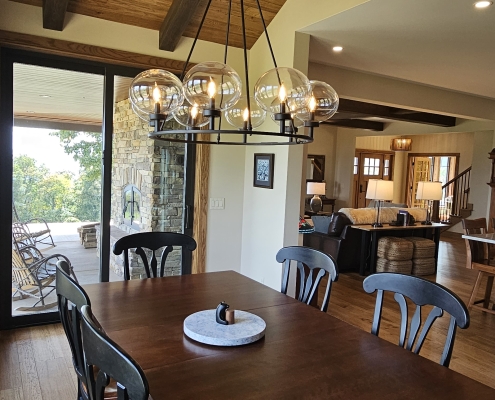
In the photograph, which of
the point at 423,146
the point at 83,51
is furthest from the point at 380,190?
the point at 423,146

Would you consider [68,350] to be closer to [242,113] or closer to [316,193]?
[242,113]

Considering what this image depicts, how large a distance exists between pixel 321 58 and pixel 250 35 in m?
0.88

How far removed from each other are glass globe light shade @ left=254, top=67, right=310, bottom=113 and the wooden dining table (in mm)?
1023

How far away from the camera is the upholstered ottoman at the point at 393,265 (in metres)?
5.99

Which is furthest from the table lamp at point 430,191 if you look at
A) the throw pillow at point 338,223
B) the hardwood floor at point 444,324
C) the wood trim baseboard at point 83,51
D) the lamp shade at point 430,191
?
the wood trim baseboard at point 83,51

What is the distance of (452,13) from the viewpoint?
10.6ft

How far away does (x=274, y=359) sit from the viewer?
1625 millimetres

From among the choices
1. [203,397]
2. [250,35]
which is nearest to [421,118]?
[250,35]

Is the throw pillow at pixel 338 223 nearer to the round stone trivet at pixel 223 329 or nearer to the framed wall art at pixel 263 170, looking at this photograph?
the framed wall art at pixel 263 170

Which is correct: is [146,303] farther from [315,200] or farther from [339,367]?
[315,200]

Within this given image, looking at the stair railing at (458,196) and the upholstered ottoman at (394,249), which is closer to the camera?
the upholstered ottoman at (394,249)

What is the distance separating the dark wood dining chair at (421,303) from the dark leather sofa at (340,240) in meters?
4.01

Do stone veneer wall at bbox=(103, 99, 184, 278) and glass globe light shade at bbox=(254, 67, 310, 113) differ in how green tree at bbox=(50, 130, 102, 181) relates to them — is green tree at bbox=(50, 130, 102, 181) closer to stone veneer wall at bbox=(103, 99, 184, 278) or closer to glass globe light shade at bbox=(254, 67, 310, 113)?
stone veneer wall at bbox=(103, 99, 184, 278)

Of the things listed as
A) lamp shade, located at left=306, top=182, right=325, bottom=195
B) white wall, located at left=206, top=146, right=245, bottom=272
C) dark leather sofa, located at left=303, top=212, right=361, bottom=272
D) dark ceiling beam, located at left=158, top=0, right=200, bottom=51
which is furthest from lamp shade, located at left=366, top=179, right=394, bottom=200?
dark ceiling beam, located at left=158, top=0, right=200, bottom=51
